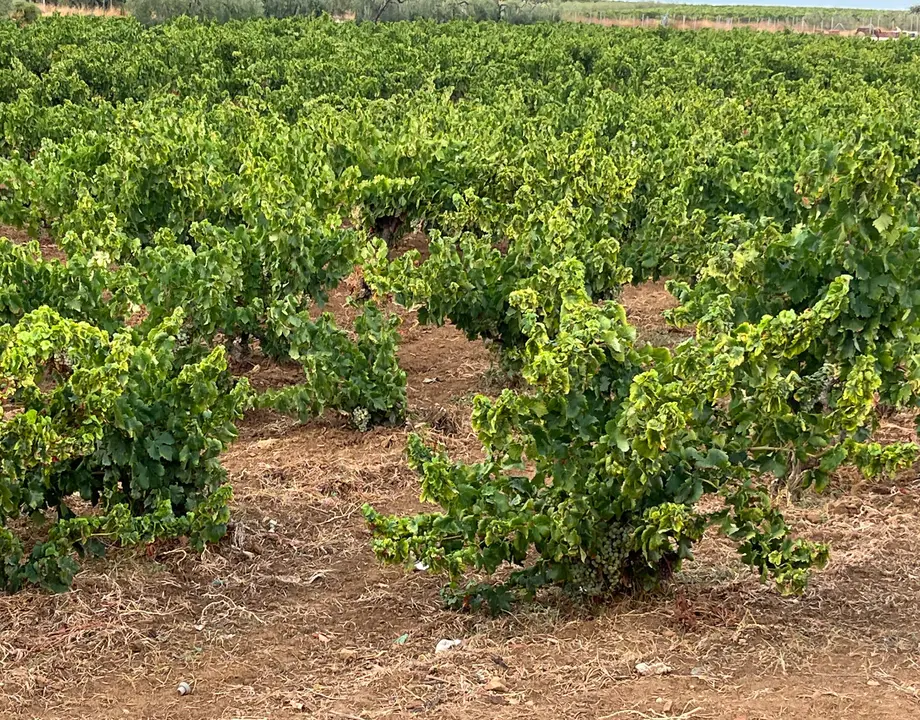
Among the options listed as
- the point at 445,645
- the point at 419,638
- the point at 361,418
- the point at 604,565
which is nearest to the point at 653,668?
the point at 604,565

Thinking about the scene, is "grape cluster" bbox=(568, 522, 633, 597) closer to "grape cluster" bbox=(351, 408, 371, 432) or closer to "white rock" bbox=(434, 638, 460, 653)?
"white rock" bbox=(434, 638, 460, 653)

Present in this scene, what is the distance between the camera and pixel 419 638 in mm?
4961

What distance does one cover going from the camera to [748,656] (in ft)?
15.0

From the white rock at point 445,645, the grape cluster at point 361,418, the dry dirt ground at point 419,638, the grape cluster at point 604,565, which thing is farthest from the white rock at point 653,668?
the grape cluster at point 361,418

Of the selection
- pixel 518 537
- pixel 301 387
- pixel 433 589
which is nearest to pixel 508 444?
pixel 518 537

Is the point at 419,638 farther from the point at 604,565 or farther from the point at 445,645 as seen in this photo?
the point at 604,565

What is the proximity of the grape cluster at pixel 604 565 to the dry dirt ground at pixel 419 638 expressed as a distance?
0.34 feet

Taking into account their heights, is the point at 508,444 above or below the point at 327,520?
above

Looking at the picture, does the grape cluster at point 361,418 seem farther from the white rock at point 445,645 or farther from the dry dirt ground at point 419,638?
the white rock at point 445,645

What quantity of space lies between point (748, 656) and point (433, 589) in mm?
1549

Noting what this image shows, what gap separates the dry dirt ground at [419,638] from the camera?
4.34m

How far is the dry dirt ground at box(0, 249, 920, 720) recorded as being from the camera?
171 inches

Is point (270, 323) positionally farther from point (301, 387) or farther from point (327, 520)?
point (327, 520)

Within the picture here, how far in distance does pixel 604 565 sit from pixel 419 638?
33.8 inches
